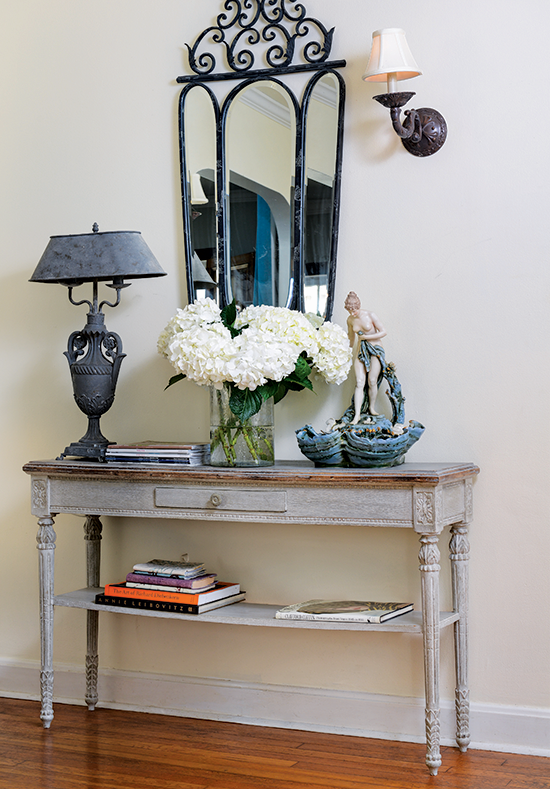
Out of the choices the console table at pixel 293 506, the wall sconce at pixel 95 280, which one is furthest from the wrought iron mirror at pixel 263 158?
the console table at pixel 293 506

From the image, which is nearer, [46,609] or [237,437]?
[237,437]

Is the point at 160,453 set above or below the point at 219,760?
above

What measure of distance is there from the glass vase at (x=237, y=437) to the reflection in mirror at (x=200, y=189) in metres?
0.49

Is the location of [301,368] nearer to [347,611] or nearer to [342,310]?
[342,310]

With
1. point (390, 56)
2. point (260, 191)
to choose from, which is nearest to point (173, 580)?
point (260, 191)

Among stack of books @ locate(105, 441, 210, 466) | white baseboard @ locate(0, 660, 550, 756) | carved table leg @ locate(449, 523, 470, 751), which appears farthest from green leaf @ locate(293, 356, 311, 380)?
white baseboard @ locate(0, 660, 550, 756)

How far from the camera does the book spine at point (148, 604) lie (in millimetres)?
2525

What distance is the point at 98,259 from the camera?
2709mm

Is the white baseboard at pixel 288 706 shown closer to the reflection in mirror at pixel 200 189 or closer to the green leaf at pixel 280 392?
the green leaf at pixel 280 392

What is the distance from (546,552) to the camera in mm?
2541

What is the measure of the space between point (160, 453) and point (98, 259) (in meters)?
0.67

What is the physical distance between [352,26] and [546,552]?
181cm

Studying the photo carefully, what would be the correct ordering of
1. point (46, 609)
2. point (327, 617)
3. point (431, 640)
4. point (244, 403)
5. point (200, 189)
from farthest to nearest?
point (200, 189)
point (46, 609)
point (244, 403)
point (327, 617)
point (431, 640)

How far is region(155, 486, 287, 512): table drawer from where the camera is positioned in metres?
2.44
